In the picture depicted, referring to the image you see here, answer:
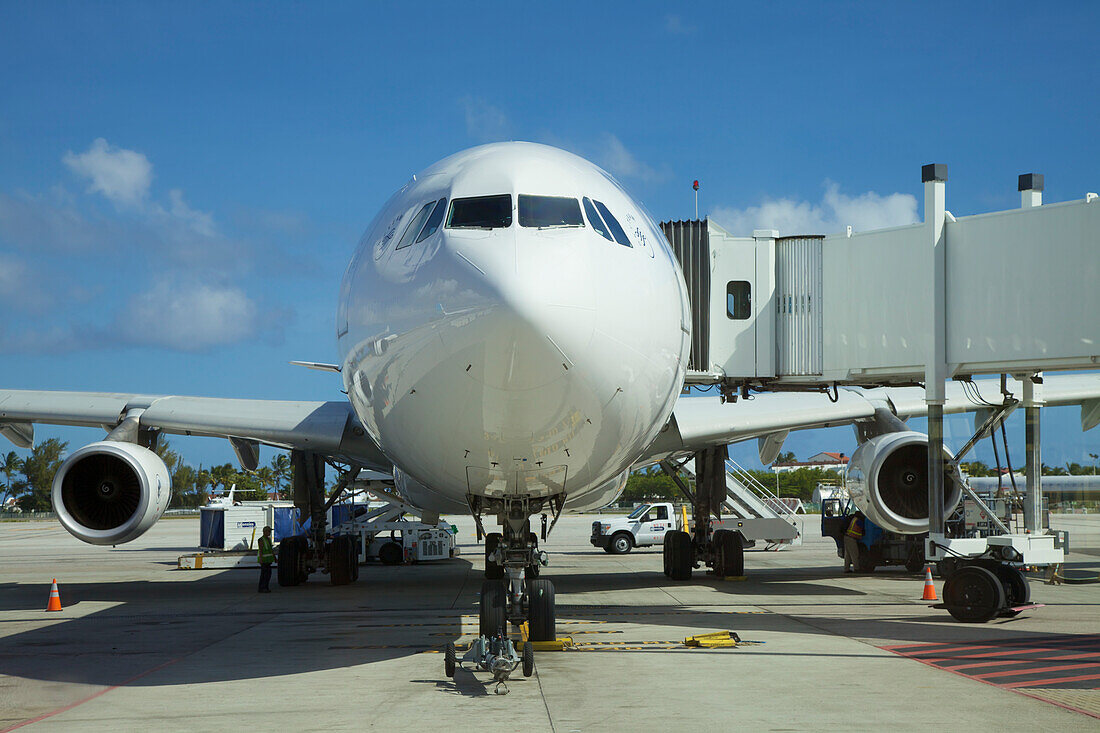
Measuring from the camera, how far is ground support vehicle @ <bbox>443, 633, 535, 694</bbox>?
756 centimetres

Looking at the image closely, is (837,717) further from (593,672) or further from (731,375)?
(731,375)

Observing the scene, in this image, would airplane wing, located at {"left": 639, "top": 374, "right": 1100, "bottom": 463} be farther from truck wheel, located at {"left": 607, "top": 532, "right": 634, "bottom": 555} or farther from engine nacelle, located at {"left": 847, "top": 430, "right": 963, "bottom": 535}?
truck wheel, located at {"left": 607, "top": 532, "right": 634, "bottom": 555}

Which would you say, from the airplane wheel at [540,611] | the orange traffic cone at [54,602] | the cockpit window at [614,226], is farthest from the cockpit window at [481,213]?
the orange traffic cone at [54,602]

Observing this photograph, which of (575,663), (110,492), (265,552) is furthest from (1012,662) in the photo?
(265,552)

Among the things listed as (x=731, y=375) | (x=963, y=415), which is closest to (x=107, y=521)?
(x=731, y=375)

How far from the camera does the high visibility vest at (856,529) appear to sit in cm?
Result: 1952

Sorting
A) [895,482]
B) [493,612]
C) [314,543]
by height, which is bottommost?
[314,543]

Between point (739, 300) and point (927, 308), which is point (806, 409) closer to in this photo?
point (739, 300)

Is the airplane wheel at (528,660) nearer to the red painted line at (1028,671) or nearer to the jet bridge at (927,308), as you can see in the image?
the red painted line at (1028,671)

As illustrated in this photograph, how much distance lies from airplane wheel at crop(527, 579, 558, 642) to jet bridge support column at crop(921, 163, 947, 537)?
4665mm

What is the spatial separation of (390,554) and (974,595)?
51.8ft

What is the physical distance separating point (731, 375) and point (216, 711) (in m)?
7.40

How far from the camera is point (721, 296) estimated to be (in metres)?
12.7

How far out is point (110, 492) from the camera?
13.6 m
